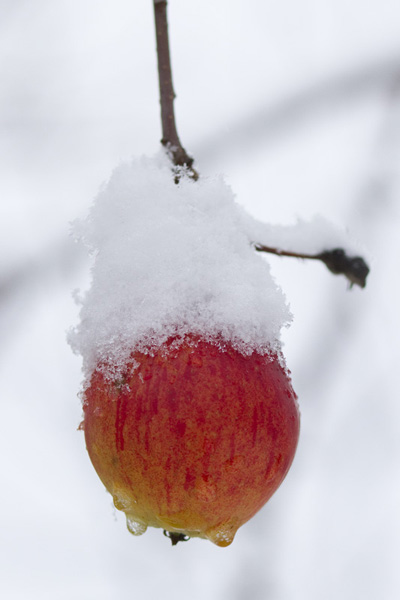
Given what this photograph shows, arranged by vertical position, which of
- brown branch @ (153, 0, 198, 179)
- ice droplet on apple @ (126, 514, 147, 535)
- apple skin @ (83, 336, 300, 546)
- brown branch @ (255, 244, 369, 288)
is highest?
brown branch @ (153, 0, 198, 179)

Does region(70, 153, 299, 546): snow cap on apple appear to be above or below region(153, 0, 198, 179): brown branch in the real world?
below

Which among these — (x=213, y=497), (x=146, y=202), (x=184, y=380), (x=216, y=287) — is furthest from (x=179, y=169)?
(x=213, y=497)

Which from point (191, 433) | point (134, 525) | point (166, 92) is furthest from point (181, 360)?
point (166, 92)

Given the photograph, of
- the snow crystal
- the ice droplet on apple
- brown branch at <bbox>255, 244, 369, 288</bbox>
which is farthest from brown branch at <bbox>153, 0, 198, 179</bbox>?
the ice droplet on apple

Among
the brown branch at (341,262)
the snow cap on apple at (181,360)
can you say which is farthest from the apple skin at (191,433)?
the brown branch at (341,262)

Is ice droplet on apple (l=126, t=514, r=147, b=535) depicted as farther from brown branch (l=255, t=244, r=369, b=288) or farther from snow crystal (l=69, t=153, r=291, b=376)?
brown branch (l=255, t=244, r=369, b=288)

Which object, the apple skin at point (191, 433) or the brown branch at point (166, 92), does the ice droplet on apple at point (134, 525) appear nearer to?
the apple skin at point (191, 433)
